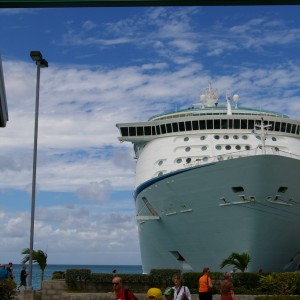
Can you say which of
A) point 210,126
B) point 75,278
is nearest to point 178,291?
point 75,278

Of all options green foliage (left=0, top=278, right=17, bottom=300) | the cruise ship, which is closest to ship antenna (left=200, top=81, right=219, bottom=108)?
the cruise ship

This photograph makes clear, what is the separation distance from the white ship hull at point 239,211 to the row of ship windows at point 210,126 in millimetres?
4971

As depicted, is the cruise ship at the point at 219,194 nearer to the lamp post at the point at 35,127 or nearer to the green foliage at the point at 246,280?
the green foliage at the point at 246,280

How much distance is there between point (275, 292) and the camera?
A: 69.4ft

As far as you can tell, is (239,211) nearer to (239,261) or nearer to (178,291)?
(239,261)

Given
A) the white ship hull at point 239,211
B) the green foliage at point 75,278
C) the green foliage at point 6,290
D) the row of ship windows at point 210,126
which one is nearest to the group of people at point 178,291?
the green foliage at point 6,290

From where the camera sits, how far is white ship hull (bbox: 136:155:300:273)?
28203 mm

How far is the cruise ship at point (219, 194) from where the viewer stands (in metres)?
28.3

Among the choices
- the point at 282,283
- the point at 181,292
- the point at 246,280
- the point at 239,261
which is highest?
the point at 239,261

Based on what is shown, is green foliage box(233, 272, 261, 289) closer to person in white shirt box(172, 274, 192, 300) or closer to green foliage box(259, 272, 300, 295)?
green foliage box(259, 272, 300, 295)

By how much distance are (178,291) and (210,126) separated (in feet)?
80.7

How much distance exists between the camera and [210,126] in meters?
Result: 34.4

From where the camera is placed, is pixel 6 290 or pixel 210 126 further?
pixel 210 126

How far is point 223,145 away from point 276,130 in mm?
3641
